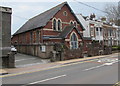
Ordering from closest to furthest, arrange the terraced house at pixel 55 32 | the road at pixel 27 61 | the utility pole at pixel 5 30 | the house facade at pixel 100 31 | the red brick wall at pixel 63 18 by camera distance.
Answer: the road at pixel 27 61 → the utility pole at pixel 5 30 → the terraced house at pixel 55 32 → the red brick wall at pixel 63 18 → the house facade at pixel 100 31

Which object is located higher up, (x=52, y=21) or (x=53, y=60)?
(x=52, y=21)

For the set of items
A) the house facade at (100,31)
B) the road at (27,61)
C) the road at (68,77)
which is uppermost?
the house facade at (100,31)

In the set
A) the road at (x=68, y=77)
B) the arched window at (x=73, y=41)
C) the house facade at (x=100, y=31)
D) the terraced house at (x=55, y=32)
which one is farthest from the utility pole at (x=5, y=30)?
the house facade at (x=100, y=31)

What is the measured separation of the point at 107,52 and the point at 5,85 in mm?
23299

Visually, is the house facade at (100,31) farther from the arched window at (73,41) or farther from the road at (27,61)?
the road at (27,61)

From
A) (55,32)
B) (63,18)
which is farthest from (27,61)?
(63,18)

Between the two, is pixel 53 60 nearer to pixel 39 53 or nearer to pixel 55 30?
pixel 39 53

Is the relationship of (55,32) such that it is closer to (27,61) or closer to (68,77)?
Answer: (27,61)

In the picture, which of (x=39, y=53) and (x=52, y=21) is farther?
(x=52, y=21)

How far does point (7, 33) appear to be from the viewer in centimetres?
1825

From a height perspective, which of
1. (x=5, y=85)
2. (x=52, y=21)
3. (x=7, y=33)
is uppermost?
(x=52, y=21)

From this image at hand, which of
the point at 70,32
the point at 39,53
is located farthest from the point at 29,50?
the point at 70,32

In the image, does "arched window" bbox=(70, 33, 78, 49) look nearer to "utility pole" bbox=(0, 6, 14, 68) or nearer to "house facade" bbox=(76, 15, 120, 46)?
"house facade" bbox=(76, 15, 120, 46)

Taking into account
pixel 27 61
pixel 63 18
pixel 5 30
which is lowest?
pixel 27 61
